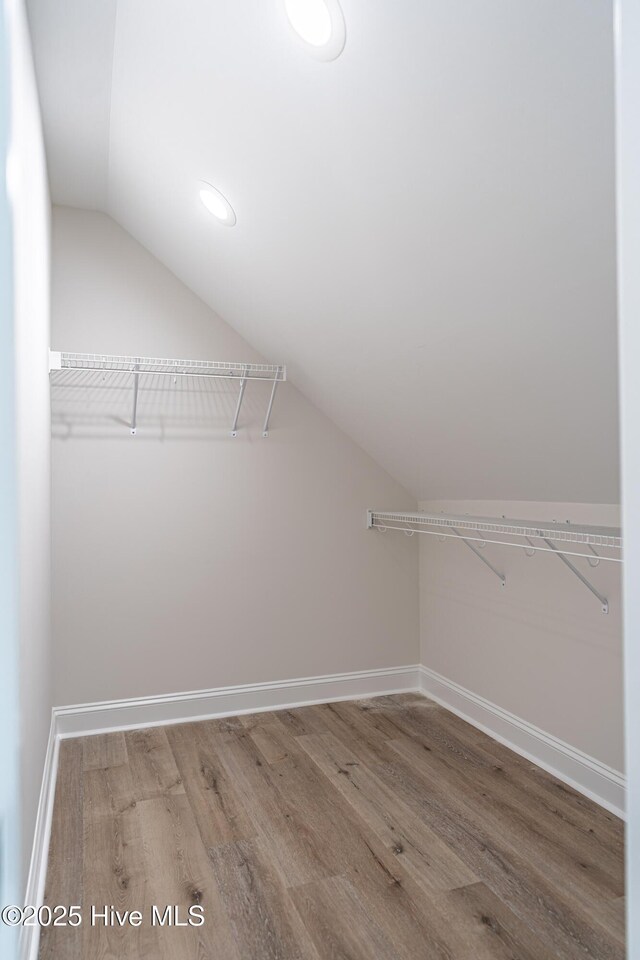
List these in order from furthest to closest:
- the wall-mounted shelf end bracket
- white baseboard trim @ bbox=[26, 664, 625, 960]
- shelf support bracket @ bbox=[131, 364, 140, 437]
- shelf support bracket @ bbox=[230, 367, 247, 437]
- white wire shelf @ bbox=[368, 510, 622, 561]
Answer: shelf support bracket @ bbox=[230, 367, 247, 437]
shelf support bracket @ bbox=[131, 364, 140, 437]
the wall-mounted shelf end bracket
white baseboard trim @ bbox=[26, 664, 625, 960]
white wire shelf @ bbox=[368, 510, 622, 561]

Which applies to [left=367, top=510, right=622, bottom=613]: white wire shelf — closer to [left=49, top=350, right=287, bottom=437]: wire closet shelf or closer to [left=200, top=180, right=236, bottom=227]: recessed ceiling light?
[left=49, top=350, right=287, bottom=437]: wire closet shelf

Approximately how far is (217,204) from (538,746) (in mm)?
2405

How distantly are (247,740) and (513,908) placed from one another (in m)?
1.43

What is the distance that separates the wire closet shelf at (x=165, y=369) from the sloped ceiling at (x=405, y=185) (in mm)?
370

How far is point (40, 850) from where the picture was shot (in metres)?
1.94

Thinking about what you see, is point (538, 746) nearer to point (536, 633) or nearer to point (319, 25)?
point (536, 633)

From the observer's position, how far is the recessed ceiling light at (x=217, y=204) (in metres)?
2.29

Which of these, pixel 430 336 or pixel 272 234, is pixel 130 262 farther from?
pixel 430 336

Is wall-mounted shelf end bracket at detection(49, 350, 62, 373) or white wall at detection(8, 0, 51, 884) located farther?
wall-mounted shelf end bracket at detection(49, 350, 62, 373)

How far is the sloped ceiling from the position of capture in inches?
50.4

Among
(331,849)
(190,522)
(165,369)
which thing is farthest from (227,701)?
(165,369)

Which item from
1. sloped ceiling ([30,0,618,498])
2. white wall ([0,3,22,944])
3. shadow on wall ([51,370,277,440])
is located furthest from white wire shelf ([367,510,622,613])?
white wall ([0,3,22,944])

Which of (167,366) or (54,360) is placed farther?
(167,366)

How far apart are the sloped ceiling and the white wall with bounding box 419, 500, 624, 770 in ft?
0.94
